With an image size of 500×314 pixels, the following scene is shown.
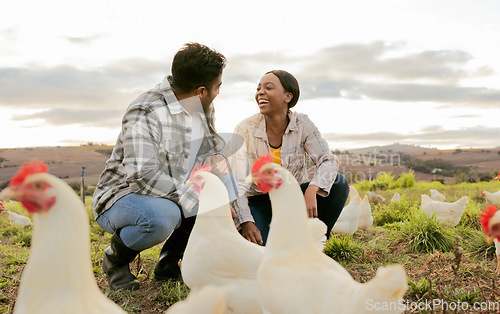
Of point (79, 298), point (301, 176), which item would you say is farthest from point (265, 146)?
point (79, 298)

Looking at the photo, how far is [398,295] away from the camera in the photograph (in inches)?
67.8

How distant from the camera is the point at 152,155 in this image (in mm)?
3164

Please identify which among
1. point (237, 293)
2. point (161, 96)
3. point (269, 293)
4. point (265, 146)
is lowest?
point (237, 293)

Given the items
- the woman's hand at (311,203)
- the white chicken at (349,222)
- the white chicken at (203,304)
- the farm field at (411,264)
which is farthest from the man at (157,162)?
the white chicken at (349,222)

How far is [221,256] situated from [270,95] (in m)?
1.93

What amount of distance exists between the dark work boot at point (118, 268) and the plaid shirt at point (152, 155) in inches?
15.1

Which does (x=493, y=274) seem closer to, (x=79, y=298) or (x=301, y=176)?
(x=301, y=176)

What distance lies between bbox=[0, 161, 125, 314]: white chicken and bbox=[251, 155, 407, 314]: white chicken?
84 cm

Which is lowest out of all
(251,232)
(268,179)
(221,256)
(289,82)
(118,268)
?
(118,268)

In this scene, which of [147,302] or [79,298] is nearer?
[79,298]

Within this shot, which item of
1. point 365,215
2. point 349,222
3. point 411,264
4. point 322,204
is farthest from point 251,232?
point 365,215

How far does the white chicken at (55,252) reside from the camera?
5.03 feet

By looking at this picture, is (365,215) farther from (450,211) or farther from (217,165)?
(217,165)

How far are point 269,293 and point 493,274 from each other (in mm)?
2643
